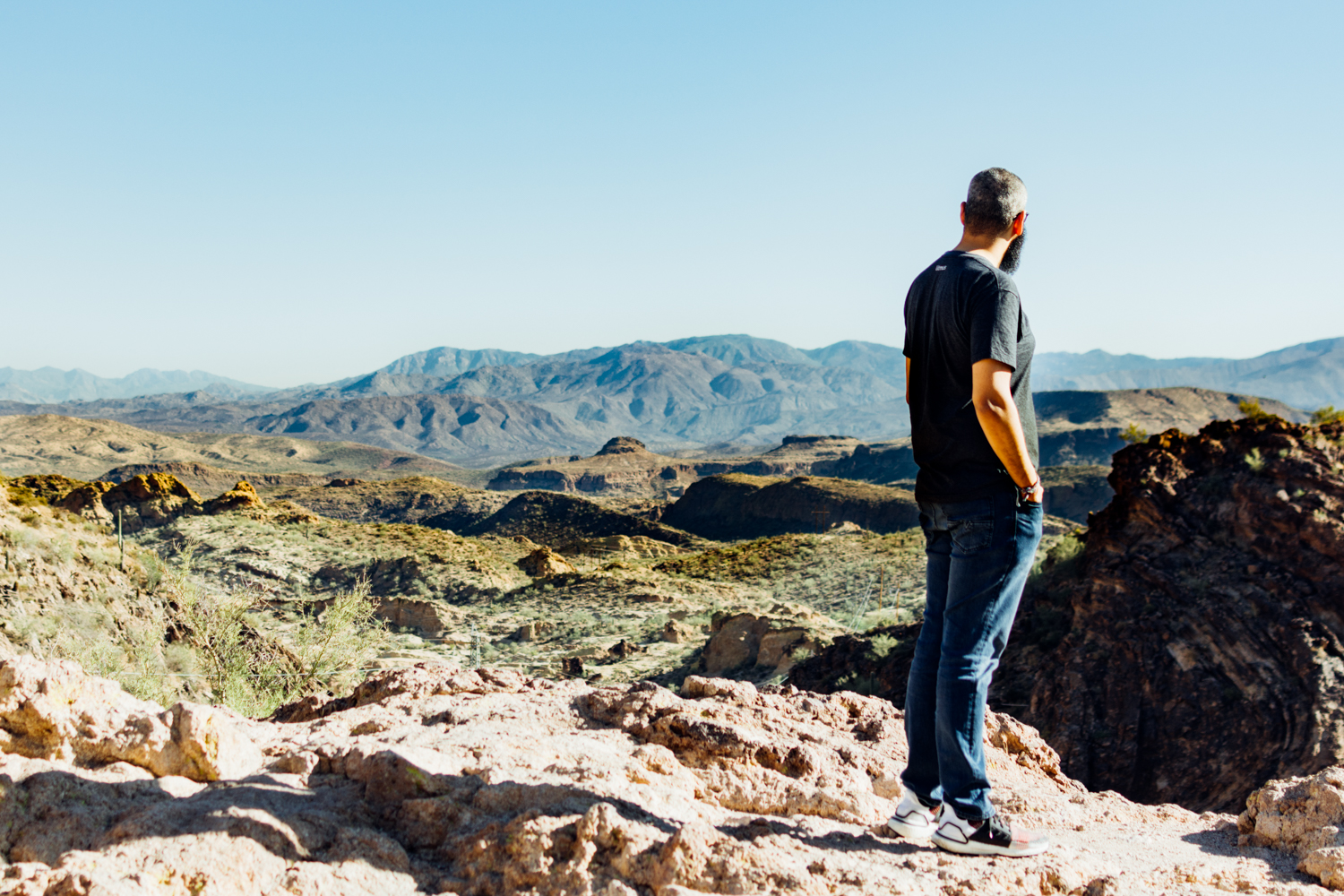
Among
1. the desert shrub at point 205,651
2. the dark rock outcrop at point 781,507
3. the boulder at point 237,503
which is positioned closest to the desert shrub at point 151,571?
the desert shrub at point 205,651

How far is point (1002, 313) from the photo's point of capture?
250 cm

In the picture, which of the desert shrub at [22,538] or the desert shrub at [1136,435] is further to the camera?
the desert shrub at [1136,435]

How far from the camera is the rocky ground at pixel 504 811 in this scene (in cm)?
221

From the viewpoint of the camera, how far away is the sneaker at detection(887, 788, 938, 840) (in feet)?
8.63

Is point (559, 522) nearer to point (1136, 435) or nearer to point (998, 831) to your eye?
point (1136, 435)

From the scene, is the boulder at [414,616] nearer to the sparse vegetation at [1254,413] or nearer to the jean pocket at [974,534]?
the sparse vegetation at [1254,413]

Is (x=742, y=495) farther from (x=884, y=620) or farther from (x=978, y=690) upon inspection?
(x=978, y=690)

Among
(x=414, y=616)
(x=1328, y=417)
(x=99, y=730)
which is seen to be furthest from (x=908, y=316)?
(x=414, y=616)

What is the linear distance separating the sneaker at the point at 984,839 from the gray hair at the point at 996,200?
1697 millimetres

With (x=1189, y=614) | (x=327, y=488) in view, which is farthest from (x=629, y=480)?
(x=1189, y=614)

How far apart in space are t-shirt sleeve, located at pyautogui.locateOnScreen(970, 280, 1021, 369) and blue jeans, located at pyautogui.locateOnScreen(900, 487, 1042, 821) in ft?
1.25

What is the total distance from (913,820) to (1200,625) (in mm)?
6603

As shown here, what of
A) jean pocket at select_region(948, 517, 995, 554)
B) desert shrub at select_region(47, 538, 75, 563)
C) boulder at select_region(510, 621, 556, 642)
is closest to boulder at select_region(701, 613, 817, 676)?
boulder at select_region(510, 621, 556, 642)

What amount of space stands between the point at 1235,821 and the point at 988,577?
168 centimetres
